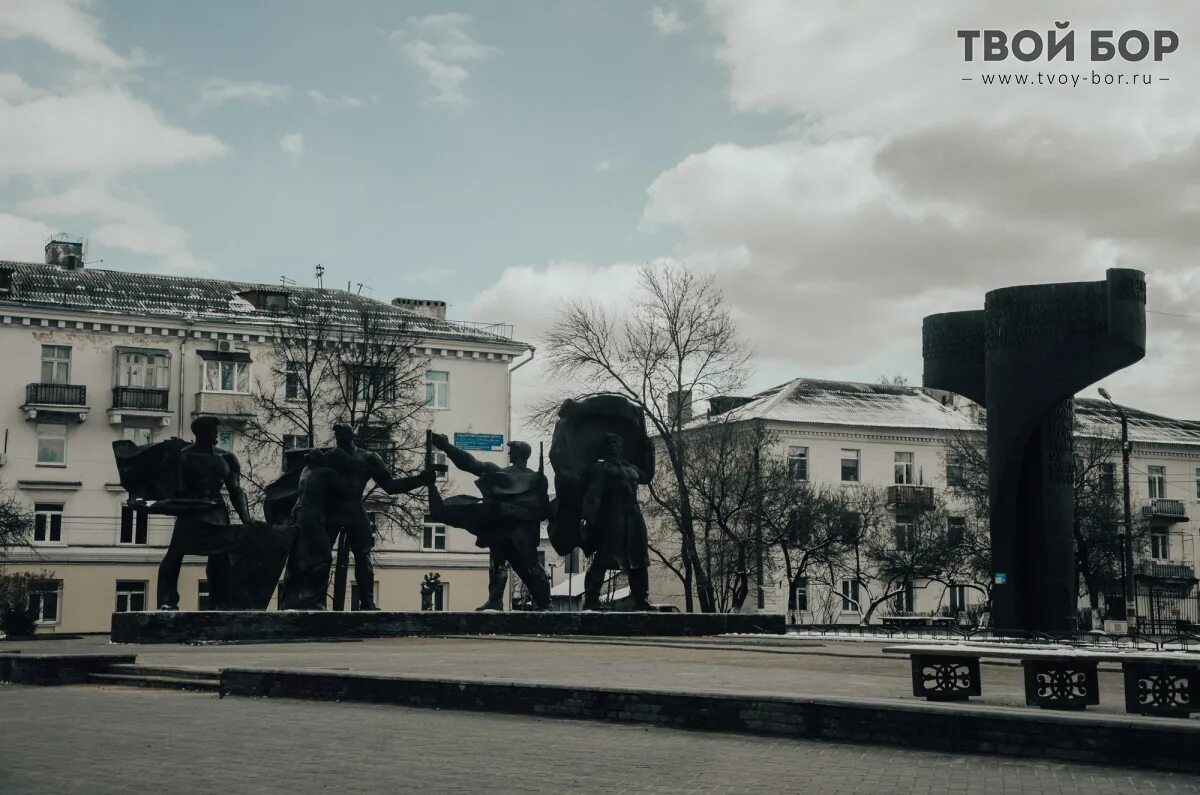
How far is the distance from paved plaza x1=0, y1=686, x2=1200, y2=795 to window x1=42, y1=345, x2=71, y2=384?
41221 mm

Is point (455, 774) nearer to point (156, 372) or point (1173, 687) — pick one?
point (1173, 687)

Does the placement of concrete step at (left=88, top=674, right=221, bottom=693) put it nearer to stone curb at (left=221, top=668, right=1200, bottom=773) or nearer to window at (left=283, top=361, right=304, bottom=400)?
stone curb at (left=221, top=668, right=1200, bottom=773)

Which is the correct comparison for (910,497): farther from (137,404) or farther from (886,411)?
(137,404)

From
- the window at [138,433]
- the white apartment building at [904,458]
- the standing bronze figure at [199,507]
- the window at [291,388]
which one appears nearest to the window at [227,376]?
the window at [291,388]

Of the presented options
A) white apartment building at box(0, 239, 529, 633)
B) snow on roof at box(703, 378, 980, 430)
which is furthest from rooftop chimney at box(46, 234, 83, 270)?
snow on roof at box(703, 378, 980, 430)

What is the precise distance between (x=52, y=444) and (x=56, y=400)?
60.8 inches

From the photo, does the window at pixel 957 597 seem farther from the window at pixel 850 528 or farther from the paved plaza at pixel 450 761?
the paved plaza at pixel 450 761

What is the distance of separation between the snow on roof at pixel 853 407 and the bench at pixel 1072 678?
50976 millimetres

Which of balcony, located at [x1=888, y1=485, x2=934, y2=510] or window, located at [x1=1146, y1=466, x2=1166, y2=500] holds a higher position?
window, located at [x1=1146, y1=466, x2=1166, y2=500]

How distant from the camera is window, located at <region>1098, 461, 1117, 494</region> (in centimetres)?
5502

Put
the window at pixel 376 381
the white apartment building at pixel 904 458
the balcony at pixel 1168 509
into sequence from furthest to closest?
the balcony at pixel 1168 509 < the white apartment building at pixel 904 458 < the window at pixel 376 381

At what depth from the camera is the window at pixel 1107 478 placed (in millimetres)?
55016

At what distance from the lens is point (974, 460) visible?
55.3 meters

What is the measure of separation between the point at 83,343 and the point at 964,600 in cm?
3771
